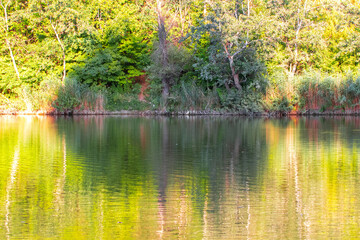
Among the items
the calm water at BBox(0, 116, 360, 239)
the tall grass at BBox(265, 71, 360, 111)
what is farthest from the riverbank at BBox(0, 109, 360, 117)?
the calm water at BBox(0, 116, 360, 239)

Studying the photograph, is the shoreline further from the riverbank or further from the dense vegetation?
the dense vegetation

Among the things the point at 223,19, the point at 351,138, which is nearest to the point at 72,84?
the point at 223,19

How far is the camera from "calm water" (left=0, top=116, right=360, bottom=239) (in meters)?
7.37

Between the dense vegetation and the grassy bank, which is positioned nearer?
the grassy bank

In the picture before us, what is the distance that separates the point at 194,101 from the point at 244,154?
24.4 m

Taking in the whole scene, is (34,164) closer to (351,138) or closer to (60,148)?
(60,148)

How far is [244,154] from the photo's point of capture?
14906 mm

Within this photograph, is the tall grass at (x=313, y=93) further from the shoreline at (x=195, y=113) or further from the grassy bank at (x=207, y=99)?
the shoreline at (x=195, y=113)

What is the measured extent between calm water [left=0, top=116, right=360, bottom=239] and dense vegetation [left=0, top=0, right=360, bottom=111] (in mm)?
20554

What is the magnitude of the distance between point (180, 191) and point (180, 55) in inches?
1232

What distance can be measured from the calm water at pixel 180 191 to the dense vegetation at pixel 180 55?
809 inches

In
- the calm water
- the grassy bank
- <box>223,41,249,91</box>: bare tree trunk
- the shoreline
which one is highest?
<box>223,41,249,91</box>: bare tree trunk

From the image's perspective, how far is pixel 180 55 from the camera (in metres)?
40.4

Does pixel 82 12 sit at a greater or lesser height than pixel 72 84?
greater
